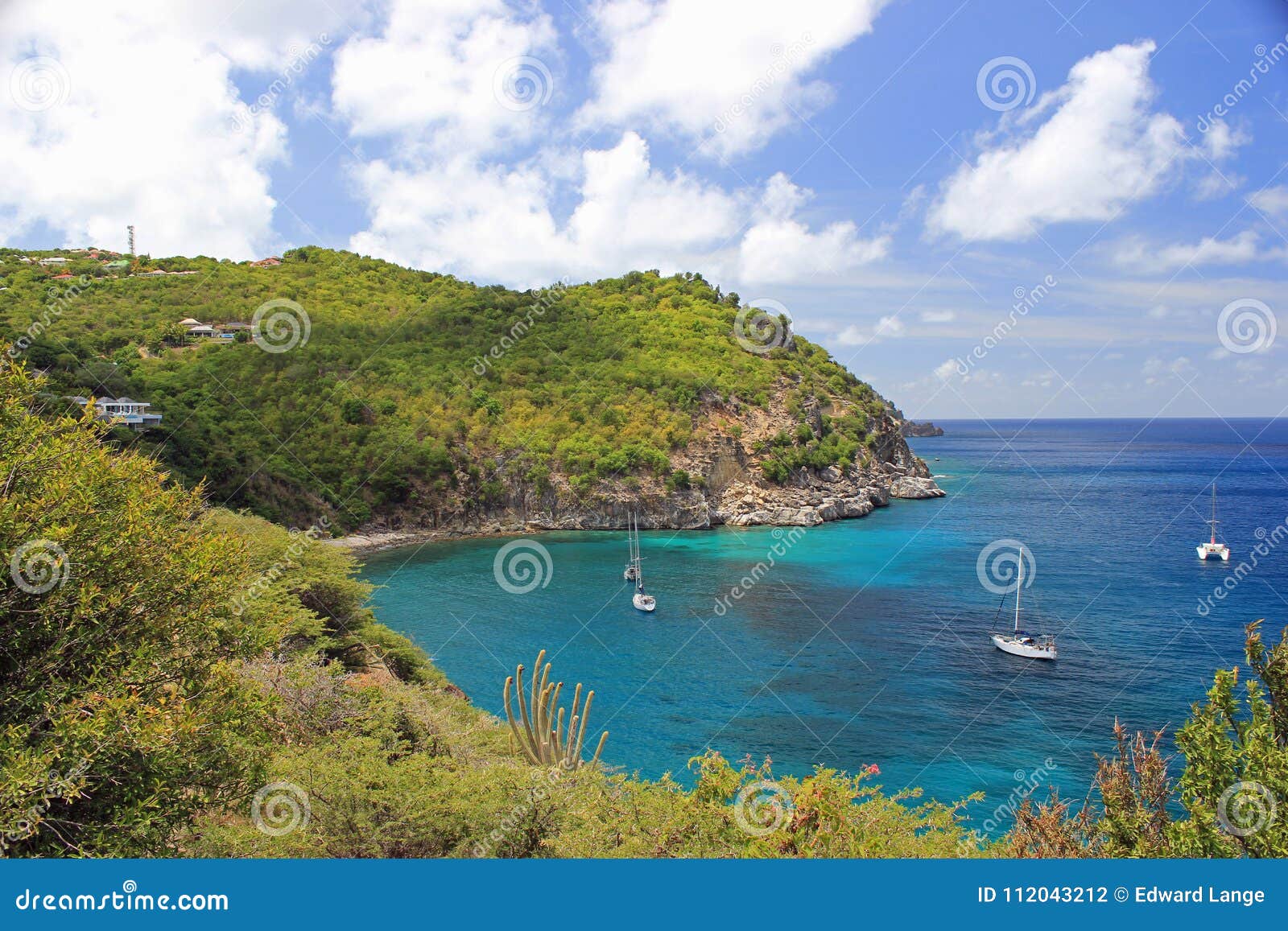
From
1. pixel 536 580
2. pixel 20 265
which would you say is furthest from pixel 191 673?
pixel 20 265

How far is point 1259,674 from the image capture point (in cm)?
572

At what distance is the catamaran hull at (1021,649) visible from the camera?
22.0 meters

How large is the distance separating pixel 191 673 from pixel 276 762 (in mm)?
2848

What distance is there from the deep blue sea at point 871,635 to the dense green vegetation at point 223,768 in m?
8.81

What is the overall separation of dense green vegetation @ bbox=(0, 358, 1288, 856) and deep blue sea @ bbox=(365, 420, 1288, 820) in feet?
28.9

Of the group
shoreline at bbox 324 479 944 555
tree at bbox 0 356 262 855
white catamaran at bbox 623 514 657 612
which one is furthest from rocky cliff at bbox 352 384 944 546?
tree at bbox 0 356 262 855

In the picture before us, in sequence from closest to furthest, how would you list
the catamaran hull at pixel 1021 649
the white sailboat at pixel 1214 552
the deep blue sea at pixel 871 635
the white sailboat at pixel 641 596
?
the deep blue sea at pixel 871 635, the catamaran hull at pixel 1021 649, the white sailboat at pixel 641 596, the white sailboat at pixel 1214 552

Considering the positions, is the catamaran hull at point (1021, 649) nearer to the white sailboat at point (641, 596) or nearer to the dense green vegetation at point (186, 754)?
the white sailboat at point (641, 596)

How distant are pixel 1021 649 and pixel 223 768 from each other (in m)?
22.4

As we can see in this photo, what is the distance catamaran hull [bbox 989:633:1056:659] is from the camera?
2203cm

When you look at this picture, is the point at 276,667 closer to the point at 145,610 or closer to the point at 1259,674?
the point at 145,610

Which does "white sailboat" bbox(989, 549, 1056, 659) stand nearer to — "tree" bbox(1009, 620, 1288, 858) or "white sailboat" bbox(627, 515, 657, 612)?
"white sailboat" bbox(627, 515, 657, 612)

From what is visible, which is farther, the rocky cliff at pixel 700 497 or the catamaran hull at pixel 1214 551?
the rocky cliff at pixel 700 497

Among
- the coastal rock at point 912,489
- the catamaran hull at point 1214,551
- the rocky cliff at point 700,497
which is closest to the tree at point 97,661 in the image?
the rocky cliff at point 700,497
